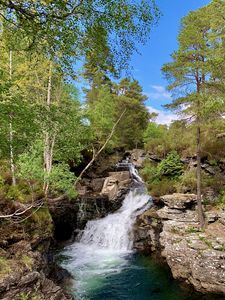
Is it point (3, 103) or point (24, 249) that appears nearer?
point (3, 103)

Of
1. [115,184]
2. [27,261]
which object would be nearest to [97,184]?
[115,184]

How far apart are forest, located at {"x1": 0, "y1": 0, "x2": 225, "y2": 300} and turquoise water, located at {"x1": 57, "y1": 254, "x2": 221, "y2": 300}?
126 inches

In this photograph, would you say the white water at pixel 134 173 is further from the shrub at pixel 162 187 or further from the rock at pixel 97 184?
the shrub at pixel 162 187

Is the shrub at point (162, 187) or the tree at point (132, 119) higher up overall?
the tree at point (132, 119)

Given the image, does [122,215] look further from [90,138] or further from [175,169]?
[90,138]

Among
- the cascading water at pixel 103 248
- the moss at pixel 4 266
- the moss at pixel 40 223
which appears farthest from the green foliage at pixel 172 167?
the moss at pixel 4 266

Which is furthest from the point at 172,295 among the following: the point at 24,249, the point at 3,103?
the point at 3,103

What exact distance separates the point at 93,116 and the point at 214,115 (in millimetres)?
10093

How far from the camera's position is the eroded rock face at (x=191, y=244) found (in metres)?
10.2

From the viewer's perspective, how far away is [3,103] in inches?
270

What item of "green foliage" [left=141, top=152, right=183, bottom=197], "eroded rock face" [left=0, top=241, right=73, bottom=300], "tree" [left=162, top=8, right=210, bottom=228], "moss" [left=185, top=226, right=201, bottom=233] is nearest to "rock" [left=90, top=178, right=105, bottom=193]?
"green foliage" [left=141, top=152, right=183, bottom=197]

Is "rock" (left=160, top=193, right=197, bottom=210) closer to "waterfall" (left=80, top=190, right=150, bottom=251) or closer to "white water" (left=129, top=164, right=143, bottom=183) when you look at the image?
"waterfall" (left=80, top=190, right=150, bottom=251)

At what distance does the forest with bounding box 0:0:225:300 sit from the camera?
4.34 m

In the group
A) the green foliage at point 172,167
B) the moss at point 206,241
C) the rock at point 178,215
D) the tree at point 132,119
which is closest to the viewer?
the moss at point 206,241
